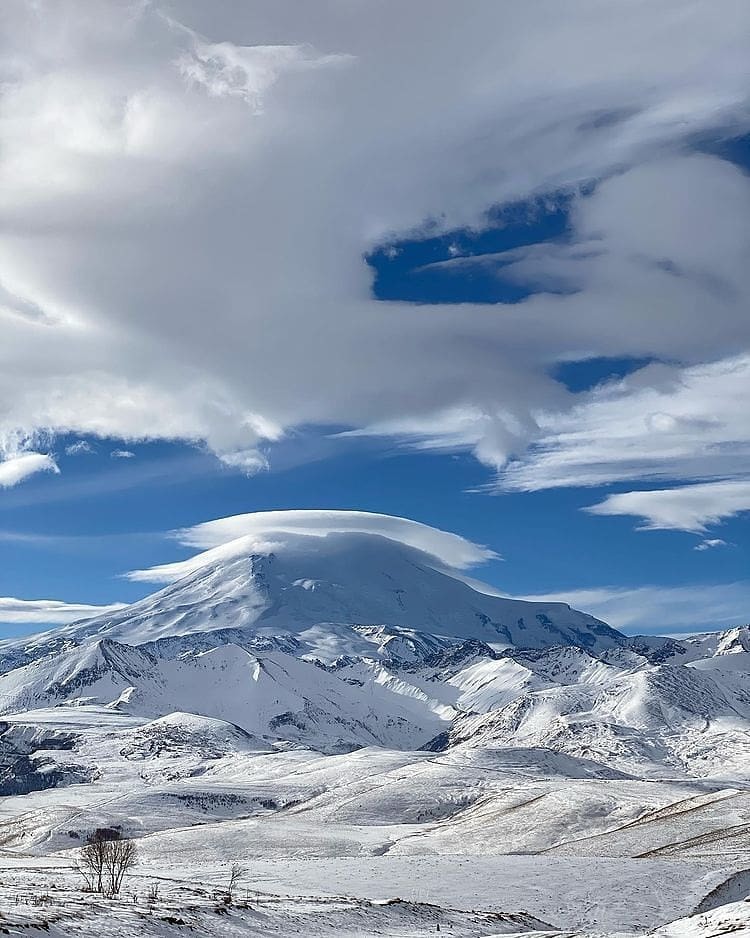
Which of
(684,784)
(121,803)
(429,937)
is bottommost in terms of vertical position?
(684,784)

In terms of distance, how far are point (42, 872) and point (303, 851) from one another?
54283 mm

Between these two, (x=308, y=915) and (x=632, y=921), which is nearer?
(x=308, y=915)

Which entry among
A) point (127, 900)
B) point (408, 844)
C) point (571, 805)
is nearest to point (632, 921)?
point (127, 900)

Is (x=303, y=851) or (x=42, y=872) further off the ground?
(x=42, y=872)

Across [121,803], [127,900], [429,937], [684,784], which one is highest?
[127,900]

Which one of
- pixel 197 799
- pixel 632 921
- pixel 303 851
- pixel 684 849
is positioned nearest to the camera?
pixel 632 921

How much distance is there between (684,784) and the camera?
19712cm

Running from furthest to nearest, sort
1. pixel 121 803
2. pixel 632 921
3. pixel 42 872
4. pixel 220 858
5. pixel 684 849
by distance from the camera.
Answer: pixel 121 803, pixel 220 858, pixel 684 849, pixel 42 872, pixel 632 921

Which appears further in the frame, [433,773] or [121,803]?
[433,773]

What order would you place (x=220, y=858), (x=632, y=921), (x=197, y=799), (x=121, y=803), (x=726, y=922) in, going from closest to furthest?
(x=726, y=922), (x=632, y=921), (x=220, y=858), (x=121, y=803), (x=197, y=799)

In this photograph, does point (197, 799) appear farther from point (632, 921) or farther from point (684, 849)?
point (632, 921)

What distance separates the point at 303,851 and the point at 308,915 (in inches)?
2796

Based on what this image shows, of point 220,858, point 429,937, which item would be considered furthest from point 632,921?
point 220,858

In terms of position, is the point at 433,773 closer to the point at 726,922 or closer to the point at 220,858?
the point at 220,858
